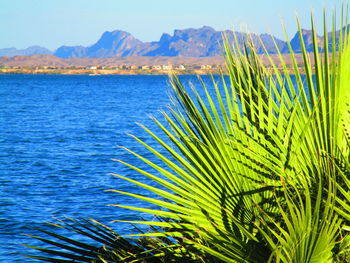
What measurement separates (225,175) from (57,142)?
33.3 meters

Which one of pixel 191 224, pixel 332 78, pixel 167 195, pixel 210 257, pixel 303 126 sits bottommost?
pixel 210 257

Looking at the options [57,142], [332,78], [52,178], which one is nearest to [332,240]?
[332,78]

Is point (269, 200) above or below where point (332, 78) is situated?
below

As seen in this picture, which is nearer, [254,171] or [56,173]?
[254,171]

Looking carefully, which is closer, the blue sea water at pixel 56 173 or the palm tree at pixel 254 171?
the palm tree at pixel 254 171

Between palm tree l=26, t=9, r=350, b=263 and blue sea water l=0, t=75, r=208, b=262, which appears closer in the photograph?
palm tree l=26, t=9, r=350, b=263

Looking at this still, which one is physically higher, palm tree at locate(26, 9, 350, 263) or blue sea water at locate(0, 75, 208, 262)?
palm tree at locate(26, 9, 350, 263)

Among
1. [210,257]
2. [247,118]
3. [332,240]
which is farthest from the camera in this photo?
[247,118]

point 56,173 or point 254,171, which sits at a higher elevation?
point 254,171

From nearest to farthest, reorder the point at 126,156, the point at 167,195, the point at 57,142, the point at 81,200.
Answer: the point at 167,195 < the point at 81,200 < the point at 126,156 < the point at 57,142

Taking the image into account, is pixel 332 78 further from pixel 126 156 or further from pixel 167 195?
pixel 126 156

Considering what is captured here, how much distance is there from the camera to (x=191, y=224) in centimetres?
312

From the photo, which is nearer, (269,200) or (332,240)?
(332,240)

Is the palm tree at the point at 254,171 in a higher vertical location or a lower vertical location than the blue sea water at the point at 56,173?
higher
